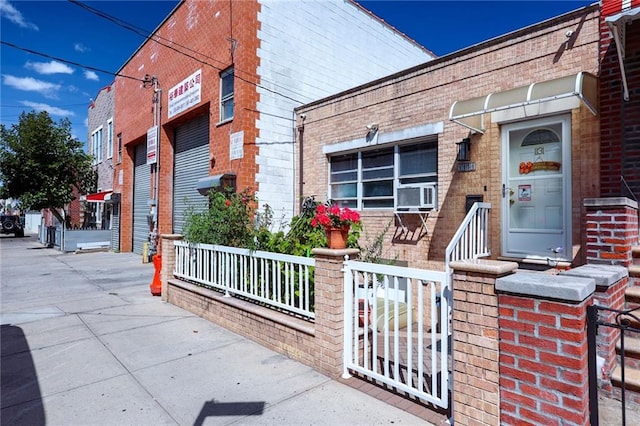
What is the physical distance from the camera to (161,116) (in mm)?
13977

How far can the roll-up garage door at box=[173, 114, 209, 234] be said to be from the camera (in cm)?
1191

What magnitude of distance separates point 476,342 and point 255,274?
3.30 metres

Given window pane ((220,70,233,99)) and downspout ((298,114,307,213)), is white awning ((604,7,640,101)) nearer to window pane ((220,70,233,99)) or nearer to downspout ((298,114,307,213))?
downspout ((298,114,307,213))

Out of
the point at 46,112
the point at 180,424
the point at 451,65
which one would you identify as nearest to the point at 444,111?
the point at 451,65

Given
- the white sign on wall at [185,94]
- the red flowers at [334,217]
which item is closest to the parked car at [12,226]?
the white sign on wall at [185,94]

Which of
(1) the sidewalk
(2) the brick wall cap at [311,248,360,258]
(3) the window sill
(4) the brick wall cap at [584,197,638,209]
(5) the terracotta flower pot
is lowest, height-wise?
(1) the sidewalk

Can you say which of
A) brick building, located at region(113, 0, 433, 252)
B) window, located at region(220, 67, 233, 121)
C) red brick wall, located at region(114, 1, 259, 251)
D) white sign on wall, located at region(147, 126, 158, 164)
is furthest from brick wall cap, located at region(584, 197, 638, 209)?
white sign on wall, located at region(147, 126, 158, 164)

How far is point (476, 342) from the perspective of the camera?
2.69 metres

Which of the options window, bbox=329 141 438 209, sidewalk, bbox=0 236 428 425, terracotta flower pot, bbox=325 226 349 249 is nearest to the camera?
sidewalk, bbox=0 236 428 425

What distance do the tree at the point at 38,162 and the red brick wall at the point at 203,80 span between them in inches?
201

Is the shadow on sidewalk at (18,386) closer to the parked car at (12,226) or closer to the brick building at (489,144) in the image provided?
the brick building at (489,144)

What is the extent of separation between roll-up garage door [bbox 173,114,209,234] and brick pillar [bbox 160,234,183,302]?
12.2ft

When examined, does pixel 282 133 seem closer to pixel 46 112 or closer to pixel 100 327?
pixel 100 327

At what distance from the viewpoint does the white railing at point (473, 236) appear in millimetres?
5484
